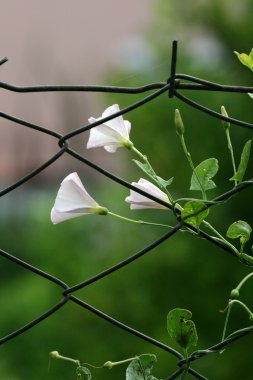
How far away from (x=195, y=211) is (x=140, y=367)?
0.50 feet

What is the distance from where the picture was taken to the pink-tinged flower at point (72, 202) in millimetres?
784

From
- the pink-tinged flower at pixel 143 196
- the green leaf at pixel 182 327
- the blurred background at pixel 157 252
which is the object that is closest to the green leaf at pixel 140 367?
the green leaf at pixel 182 327

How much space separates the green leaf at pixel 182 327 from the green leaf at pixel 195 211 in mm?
82

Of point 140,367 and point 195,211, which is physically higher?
point 195,211

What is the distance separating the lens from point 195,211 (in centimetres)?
78

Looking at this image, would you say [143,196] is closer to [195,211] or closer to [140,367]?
[195,211]

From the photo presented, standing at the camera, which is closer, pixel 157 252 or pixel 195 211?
pixel 195 211

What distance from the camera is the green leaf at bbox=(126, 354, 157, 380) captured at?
813mm

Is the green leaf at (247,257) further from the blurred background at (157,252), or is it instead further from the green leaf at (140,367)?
the blurred background at (157,252)

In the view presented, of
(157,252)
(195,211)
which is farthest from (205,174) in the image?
(157,252)

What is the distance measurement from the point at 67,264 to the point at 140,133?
54cm

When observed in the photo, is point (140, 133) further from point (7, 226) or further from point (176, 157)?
point (7, 226)

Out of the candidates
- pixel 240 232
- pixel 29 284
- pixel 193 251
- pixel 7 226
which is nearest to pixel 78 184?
pixel 240 232

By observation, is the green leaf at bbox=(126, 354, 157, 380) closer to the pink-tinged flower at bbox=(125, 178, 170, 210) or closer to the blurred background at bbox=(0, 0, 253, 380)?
the pink-tinged flower at bbox=(125, 178, 170, 210)
